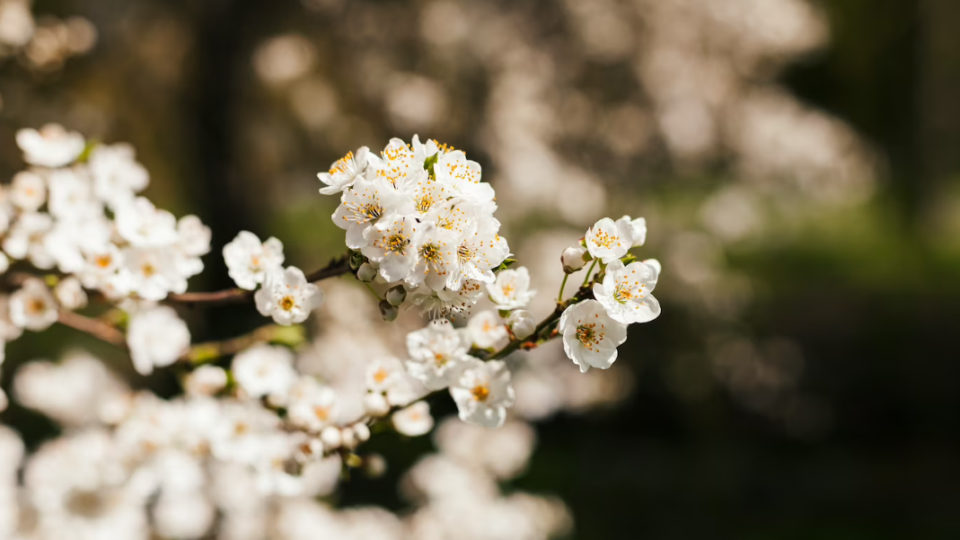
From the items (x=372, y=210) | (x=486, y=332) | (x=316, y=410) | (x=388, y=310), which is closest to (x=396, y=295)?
(x=388, y=310)

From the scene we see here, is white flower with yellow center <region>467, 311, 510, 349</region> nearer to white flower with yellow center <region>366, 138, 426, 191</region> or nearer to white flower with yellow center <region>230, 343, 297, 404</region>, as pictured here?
white flower with yellow center <region>366, 138, 426, 191</region>

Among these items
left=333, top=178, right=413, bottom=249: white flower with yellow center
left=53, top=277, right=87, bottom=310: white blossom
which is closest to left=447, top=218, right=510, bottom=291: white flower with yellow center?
left=333, top=178, right=413, bottom=249: white flower with yellow center

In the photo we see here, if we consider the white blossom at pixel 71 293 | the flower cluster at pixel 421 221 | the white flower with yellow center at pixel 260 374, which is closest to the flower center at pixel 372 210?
the flower cluster at pixel 421 221

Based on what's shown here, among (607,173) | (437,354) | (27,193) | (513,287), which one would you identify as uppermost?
(607,173)

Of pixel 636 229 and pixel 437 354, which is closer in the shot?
pixel 636 229

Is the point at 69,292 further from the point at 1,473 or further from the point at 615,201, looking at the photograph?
the point at 615,201

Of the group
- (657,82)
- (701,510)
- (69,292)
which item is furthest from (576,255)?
(701,510)

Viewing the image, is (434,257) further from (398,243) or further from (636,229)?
(636,229)

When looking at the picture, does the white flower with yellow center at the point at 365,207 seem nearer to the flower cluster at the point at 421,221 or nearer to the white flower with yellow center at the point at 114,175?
the flower cluster at the point at 421,221
